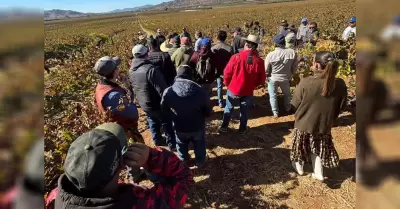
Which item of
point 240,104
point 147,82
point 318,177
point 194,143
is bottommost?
point 318,177

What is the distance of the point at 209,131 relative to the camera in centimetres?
554

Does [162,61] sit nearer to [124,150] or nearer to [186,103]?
[186,103]

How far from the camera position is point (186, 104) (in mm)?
3814

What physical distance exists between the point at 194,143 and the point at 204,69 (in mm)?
1745

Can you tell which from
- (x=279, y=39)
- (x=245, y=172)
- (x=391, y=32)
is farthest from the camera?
(x=279, y=39)

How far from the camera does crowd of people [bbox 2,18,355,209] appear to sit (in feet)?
4.80

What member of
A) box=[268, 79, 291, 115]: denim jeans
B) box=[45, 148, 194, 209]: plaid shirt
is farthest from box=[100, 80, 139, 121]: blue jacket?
box=[268, 79, 291, 115]: denim jeans

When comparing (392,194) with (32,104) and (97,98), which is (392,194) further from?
(97,98)

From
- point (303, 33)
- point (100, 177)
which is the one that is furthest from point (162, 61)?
point (303, 33)

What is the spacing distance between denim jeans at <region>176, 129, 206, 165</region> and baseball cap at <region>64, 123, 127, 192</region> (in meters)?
2.56

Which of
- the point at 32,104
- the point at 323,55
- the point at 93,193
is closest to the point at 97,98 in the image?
the point at 93,193

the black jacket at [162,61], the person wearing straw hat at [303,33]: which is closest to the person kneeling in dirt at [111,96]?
the black jacket at [162,61]

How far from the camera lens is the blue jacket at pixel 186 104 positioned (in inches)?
149

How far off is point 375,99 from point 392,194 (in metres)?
0.11
